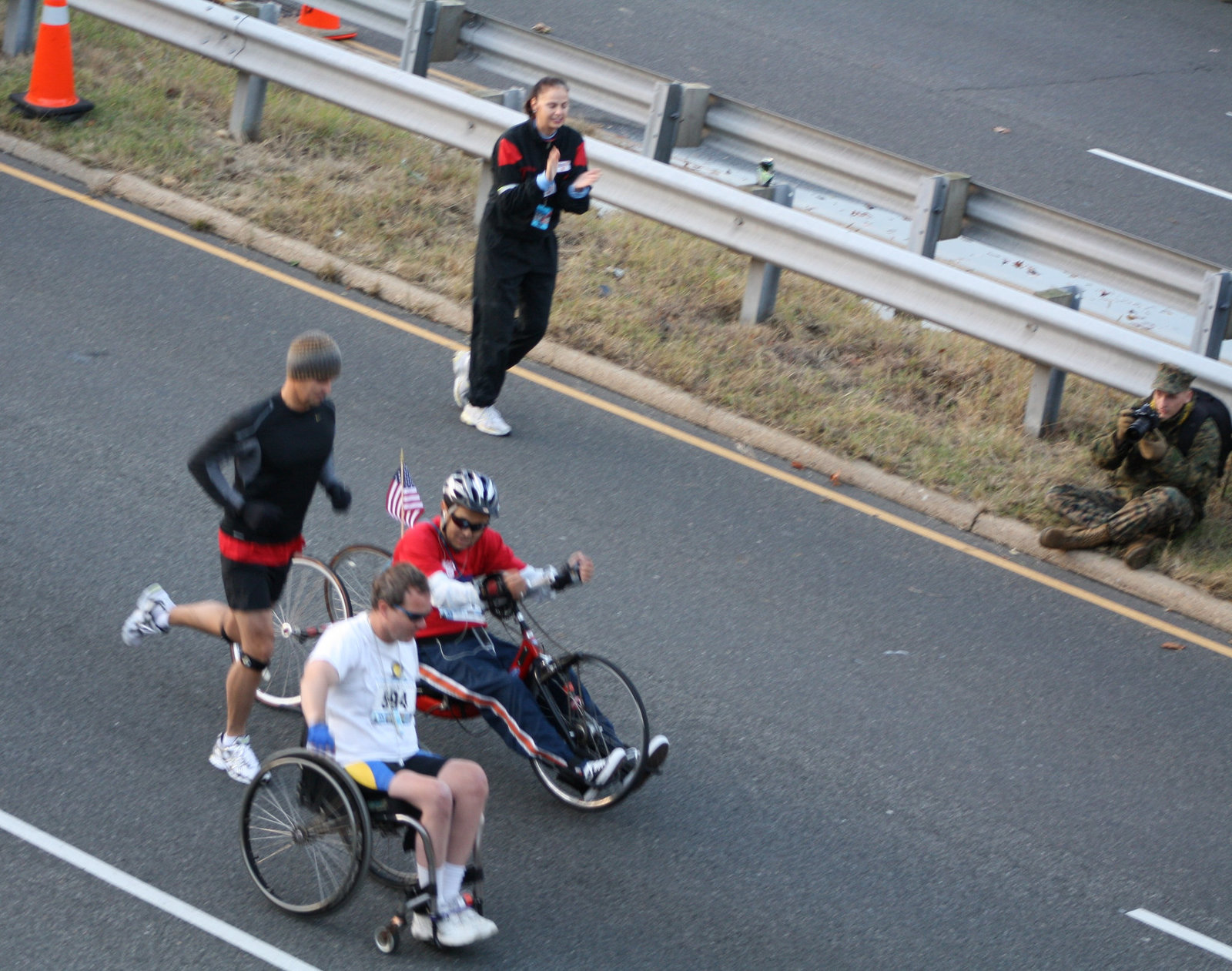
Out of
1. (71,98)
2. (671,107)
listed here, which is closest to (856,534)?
(671,107)

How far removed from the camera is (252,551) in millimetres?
6105

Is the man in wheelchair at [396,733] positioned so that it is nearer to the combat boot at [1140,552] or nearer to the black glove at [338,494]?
the black glove at [338,494]

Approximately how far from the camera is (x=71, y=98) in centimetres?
1209

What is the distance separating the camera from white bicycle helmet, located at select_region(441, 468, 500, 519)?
6.02m

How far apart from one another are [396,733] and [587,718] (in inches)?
39.3

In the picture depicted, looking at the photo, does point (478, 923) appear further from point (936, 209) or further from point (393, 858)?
point (936, 209)

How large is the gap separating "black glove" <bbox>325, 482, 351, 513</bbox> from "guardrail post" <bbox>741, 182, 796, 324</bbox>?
485 centimetres

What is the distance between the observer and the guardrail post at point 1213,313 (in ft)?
29.7

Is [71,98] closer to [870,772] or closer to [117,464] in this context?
[117,464]

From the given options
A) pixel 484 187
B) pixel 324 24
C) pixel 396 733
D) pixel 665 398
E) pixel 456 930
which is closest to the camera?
pixel 456 930

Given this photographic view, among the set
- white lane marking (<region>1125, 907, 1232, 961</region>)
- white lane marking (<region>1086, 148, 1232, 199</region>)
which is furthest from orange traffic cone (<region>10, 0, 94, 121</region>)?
white lane marking (<region>1125, 907, 1232, 961</region>)

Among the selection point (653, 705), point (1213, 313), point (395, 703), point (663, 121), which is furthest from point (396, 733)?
point (663, 121)

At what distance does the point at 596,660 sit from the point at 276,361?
4163 mm

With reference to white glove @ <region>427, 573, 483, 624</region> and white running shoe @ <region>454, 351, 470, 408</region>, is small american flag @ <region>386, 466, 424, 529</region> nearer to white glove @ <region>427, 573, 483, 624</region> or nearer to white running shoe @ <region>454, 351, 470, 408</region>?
white glove @ <region>427, 573, 483, 624</region>
